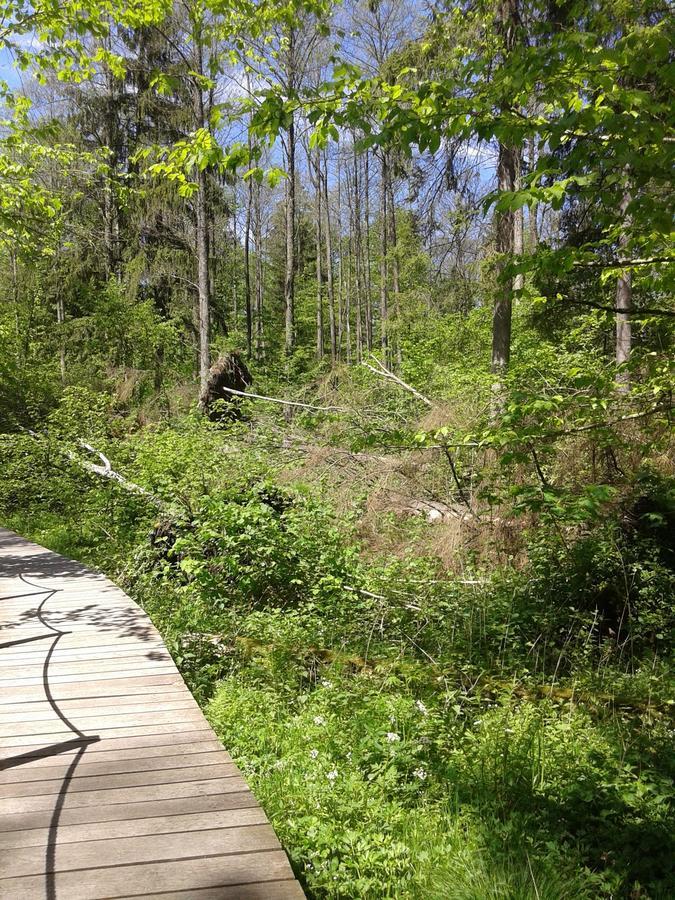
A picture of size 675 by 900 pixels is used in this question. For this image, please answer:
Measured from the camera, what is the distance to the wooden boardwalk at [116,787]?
6.96 feet

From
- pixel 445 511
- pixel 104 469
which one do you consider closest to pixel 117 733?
pixel 445 511

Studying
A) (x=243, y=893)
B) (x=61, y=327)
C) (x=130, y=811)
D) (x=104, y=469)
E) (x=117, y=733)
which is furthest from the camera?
(x=61, y=327)

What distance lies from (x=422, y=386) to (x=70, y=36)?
852 centimetres

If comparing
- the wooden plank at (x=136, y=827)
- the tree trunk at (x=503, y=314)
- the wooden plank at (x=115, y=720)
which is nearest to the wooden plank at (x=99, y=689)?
the wooden plank at (x=115, y=720)

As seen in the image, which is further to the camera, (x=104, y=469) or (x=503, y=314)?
(x=104, y=469)

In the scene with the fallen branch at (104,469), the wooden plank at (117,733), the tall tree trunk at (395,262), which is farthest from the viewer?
the tall tree trunk at (395,262)

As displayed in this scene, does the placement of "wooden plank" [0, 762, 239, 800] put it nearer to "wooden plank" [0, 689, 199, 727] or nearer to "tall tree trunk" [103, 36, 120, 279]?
"wooden plank" [0, 689, 199, 727]

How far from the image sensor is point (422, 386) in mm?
13078

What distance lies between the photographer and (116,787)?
8.80ft

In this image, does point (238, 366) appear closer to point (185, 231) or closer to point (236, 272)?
point (185, 231)

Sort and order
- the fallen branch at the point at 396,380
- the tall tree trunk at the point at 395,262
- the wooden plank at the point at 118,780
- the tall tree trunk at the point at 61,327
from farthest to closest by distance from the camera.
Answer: the tall tree trunk at the point at 395,262, the tall tree trunk at the point at 61,327, the fallen branch at the point at 396,380, the wooden plank at the point at 118,780

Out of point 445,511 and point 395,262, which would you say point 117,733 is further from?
point 395,262

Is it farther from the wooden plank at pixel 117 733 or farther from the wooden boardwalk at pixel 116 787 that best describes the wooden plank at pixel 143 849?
the wooden plank at pixel 117 733

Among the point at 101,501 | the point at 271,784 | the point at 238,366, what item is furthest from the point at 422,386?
the point at 271,784
